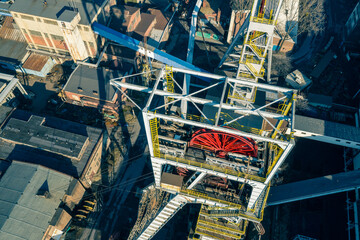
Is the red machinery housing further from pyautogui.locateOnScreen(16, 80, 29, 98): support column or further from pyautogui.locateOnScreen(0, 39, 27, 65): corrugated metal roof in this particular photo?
pyautogui.locateOnScreen(0, 39, 27, 65): corrugated metal roof

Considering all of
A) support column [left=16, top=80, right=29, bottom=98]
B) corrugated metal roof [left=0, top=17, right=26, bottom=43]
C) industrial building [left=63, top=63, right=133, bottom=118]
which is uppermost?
corrugated metal roof [left=0, top=17, right=26, bottom=43]

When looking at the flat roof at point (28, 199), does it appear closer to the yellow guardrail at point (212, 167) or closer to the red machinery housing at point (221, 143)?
the yellow guardrail at point (212, 167)

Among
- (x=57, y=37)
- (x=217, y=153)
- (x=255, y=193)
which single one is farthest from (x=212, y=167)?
(x=57, y=37)

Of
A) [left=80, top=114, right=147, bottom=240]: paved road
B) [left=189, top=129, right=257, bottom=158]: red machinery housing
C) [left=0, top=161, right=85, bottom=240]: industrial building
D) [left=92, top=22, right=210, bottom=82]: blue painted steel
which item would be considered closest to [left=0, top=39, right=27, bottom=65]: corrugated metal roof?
[left=92, top=22, right=210, bottom=82]: blue painted steel

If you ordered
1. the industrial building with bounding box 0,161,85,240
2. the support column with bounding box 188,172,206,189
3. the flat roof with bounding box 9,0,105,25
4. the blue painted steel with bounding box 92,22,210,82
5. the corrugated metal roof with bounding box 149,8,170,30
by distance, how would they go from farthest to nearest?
the corrugated metal roof with bounding box 149,8,170,30, the flat roof with bounding box 9,0,105,25, the blue painted steel with bounding box 92,22,210,82, the industrial building with bounding box 0,161,85,240, the support column with bounding box 188,172,206,189

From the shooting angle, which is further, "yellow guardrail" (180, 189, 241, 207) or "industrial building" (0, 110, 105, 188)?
"industrial building" (0, 110, 105, 188)

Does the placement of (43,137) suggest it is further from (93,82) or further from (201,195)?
(201,195)

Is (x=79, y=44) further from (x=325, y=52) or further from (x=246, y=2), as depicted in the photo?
(x=325, y=52)
